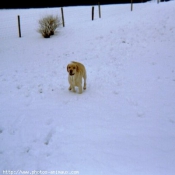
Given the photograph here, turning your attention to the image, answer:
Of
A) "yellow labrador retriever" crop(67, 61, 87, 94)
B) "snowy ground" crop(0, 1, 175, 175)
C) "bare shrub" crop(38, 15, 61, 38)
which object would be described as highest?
"bare shrub" crop(38, 15, 61, 38)

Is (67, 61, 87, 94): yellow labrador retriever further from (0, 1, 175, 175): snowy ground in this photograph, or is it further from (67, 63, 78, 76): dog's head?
(0, 1, 175, 175): snowy ground

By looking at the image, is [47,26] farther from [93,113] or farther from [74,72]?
[93,113]

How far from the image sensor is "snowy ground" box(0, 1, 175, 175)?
330cm

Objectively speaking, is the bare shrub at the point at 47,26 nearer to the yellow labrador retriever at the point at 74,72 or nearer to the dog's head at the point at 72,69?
the yellow labrador retriever at the point at 74,72

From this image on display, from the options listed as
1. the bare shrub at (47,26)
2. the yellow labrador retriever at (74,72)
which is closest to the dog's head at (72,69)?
the yellow labrador retriever at (74,72)

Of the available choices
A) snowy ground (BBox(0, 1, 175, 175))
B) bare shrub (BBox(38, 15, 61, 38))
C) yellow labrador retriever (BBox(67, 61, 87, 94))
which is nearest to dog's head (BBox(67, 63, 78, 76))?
yellow labrador retriever (BBox(67, 61, 87, 94))

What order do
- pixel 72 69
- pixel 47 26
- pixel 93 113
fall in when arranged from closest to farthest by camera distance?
pixel 93 113
pixel 72 69
pixel 47 26

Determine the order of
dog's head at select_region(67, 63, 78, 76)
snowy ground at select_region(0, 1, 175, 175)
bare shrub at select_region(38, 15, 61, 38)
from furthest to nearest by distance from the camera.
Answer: bare shrub at select_region(38, 15, 61, 38)
dog's head at select_region(67, 63, 78, 76)
snowy ground at select_region(0, 1, 175, 175)

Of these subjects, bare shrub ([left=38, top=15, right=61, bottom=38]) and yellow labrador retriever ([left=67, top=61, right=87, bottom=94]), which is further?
bare shrub ([left=38, top=15, right=61, bottom=38])

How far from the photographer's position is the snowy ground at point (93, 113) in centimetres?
330

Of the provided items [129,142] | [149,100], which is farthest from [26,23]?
[129,142]

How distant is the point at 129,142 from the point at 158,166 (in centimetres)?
67

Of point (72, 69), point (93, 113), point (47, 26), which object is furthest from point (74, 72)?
point (47, 26)

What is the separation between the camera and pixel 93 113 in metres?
4.78
